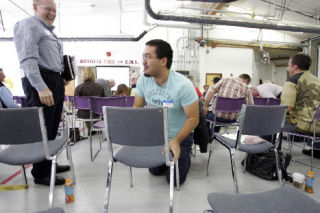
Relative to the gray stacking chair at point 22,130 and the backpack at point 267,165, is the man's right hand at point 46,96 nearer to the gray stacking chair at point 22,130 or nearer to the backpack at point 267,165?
the gray stacking chair at point 22,130

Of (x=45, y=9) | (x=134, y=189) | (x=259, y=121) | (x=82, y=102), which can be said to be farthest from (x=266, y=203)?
(x=82, y=102)

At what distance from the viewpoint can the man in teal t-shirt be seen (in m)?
1.47

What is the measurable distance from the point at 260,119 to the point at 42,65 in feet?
5.73

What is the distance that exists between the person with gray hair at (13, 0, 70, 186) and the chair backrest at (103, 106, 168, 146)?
2.47 feet

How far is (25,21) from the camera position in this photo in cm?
153

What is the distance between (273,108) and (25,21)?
198cm

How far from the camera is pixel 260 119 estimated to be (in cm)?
157

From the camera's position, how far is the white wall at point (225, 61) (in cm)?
862

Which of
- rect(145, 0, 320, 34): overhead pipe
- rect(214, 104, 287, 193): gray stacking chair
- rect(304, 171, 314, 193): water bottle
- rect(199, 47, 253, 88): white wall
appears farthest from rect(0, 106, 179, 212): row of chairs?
rect(199, 47, 253, 88): white wall

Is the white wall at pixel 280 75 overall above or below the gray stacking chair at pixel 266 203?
above

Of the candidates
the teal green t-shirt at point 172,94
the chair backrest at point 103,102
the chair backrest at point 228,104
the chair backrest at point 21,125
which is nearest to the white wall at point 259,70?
the chair backrest at point 228,104

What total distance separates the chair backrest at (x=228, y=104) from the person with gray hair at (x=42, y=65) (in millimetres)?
1892

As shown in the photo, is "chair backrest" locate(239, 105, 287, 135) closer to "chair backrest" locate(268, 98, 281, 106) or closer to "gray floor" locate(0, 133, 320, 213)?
"gray floor" locate(0, 133, 320, 213)

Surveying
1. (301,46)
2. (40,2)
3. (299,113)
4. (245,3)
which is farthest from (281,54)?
(40,2)
